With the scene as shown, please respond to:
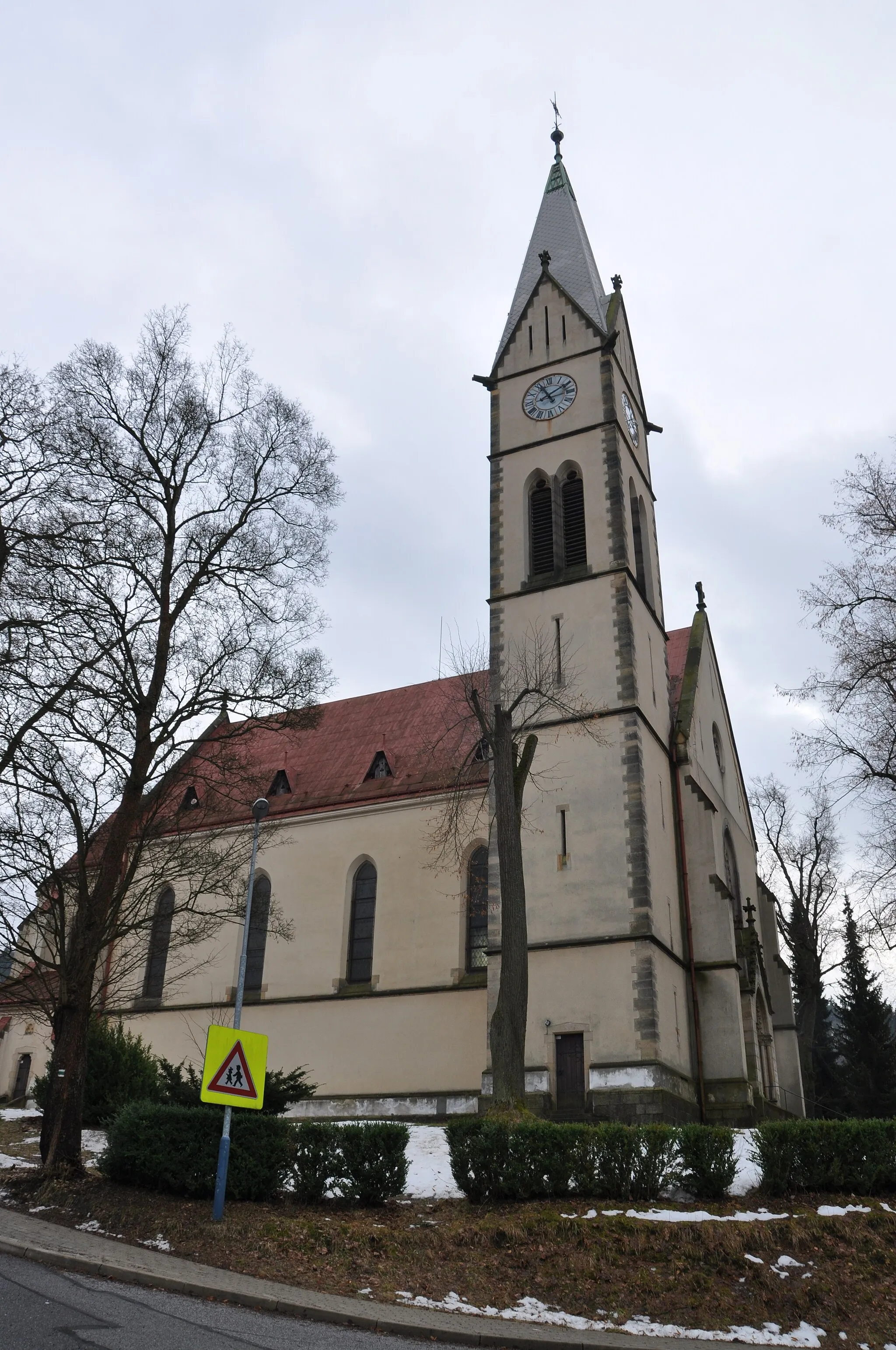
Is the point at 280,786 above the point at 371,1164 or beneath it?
above

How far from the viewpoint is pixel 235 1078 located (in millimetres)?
12609

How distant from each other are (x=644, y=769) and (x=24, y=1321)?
625 inches

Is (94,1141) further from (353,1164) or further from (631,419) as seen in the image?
(631,419)

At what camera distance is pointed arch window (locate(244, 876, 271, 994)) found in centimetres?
2728

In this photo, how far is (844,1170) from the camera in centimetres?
1287

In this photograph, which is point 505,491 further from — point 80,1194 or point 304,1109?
point 80,1194

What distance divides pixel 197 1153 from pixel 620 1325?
5.76 m

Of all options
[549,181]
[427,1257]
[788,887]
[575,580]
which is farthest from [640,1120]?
[549,181]

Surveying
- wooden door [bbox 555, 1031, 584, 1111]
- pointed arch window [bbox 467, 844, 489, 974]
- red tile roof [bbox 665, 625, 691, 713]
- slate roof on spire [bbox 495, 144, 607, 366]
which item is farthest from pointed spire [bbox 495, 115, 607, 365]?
wooden door [bbox 555, 1031, 584, 1111]

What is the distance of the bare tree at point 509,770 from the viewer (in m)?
15.6

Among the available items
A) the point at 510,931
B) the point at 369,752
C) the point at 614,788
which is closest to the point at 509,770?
the point at 510,931

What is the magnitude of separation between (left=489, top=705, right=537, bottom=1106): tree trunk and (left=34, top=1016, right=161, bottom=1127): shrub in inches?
294

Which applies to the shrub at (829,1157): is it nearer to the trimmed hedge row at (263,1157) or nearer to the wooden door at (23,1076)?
the trimmed hedge row at (263,1157)

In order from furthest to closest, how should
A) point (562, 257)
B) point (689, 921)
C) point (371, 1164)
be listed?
point (562, 257) → point (689, 921) → point (371, 1164)
